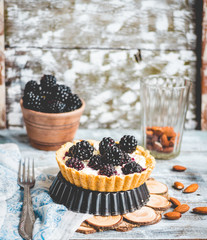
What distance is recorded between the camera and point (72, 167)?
1086mm

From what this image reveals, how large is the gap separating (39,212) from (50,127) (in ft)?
1.66

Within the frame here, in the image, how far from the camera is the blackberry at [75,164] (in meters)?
1.08

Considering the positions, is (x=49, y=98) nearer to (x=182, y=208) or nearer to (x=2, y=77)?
(x=2, y=77)

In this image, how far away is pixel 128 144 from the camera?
3.90 feet

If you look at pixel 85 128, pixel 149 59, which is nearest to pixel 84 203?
pixel 85 128

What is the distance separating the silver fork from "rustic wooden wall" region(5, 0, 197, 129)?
55 cm

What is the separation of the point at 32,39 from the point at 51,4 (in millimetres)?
192

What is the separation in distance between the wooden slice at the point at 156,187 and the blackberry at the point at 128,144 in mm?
151

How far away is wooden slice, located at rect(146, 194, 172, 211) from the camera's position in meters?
1.11

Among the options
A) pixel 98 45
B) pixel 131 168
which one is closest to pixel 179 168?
pixel 131 168

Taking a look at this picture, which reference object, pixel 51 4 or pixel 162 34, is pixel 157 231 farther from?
pixel 51 4

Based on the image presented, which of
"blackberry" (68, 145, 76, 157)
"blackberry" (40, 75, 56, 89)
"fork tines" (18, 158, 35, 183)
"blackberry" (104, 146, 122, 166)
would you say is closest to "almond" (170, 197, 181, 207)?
"blackberry" (104, 146, 122, 166)

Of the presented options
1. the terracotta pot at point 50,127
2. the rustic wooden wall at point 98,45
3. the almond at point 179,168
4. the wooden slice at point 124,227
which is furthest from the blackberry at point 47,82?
the wooden slice at point 124,227

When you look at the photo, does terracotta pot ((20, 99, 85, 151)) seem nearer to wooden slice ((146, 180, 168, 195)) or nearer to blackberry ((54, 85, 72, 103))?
blackberry ((54, 85, 72, 103))
